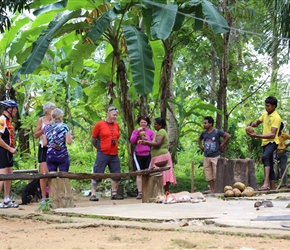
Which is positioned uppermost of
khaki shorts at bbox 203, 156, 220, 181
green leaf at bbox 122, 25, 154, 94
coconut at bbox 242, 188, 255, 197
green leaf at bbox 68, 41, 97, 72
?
green leaf at bbox 68, 41, 97, 72

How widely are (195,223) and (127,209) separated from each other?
1.77 m

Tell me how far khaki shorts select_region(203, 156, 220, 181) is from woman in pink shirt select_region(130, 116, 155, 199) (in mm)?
1072

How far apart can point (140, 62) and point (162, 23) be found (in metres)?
0.82

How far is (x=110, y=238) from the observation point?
16.7 feet

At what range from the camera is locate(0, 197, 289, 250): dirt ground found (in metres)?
4.70

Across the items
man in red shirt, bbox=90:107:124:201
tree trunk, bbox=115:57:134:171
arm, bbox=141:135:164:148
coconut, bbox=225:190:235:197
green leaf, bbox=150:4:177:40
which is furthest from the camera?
tree trunk, bbox=115:57:134:171

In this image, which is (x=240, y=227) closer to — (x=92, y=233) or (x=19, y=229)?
(x=92, y=233)

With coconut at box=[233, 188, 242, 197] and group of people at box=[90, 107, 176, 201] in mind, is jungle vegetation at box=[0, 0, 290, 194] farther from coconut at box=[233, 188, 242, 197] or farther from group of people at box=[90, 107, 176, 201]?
coconut at box=[233, 188, 242, 197]

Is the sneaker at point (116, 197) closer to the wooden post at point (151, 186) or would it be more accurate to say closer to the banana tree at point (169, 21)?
the wooden post at point (151, 186)

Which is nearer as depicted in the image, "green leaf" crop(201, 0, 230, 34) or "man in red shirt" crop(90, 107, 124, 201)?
"green leaf" crop(201, 0, 230, 34)

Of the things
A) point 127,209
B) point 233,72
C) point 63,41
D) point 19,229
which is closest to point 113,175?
point 127,209

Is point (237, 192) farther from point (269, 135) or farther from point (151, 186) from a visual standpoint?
point (151, 186)

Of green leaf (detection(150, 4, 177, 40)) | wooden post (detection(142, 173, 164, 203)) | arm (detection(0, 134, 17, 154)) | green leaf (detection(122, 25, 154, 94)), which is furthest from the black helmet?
green leaf (detection(150, 4, 177, 40))

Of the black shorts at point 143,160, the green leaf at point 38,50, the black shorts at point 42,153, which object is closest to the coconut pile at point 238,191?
the black shorts at point 143,160
